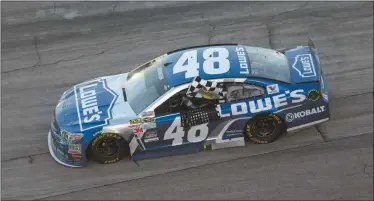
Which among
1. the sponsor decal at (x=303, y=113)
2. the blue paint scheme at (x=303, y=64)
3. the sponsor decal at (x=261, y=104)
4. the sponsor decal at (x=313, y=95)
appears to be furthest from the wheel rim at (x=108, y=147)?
the sponsor decal at (x=313, y=95)

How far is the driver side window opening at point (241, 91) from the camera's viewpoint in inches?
314

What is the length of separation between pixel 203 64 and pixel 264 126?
145 cm

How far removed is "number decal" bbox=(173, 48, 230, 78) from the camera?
7988mm

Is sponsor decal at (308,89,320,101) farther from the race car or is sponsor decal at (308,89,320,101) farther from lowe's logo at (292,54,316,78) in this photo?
lowe's logo at (292,54,316,78)

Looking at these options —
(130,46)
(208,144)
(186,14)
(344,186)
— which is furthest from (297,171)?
(186,14)

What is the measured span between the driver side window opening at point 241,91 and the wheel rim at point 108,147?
1.95 meters

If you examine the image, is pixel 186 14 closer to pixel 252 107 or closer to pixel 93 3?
pixel 93 3

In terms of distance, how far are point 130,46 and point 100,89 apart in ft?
11.8

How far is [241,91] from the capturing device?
804 cm

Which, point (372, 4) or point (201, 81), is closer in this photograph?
point (201, 81)

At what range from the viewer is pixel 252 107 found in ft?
26.4

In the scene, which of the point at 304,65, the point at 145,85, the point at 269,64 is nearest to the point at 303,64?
the point at 304,65

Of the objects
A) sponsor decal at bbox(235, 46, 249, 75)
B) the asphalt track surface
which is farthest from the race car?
the asphalt track surface

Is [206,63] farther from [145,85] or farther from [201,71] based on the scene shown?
[145,85]
